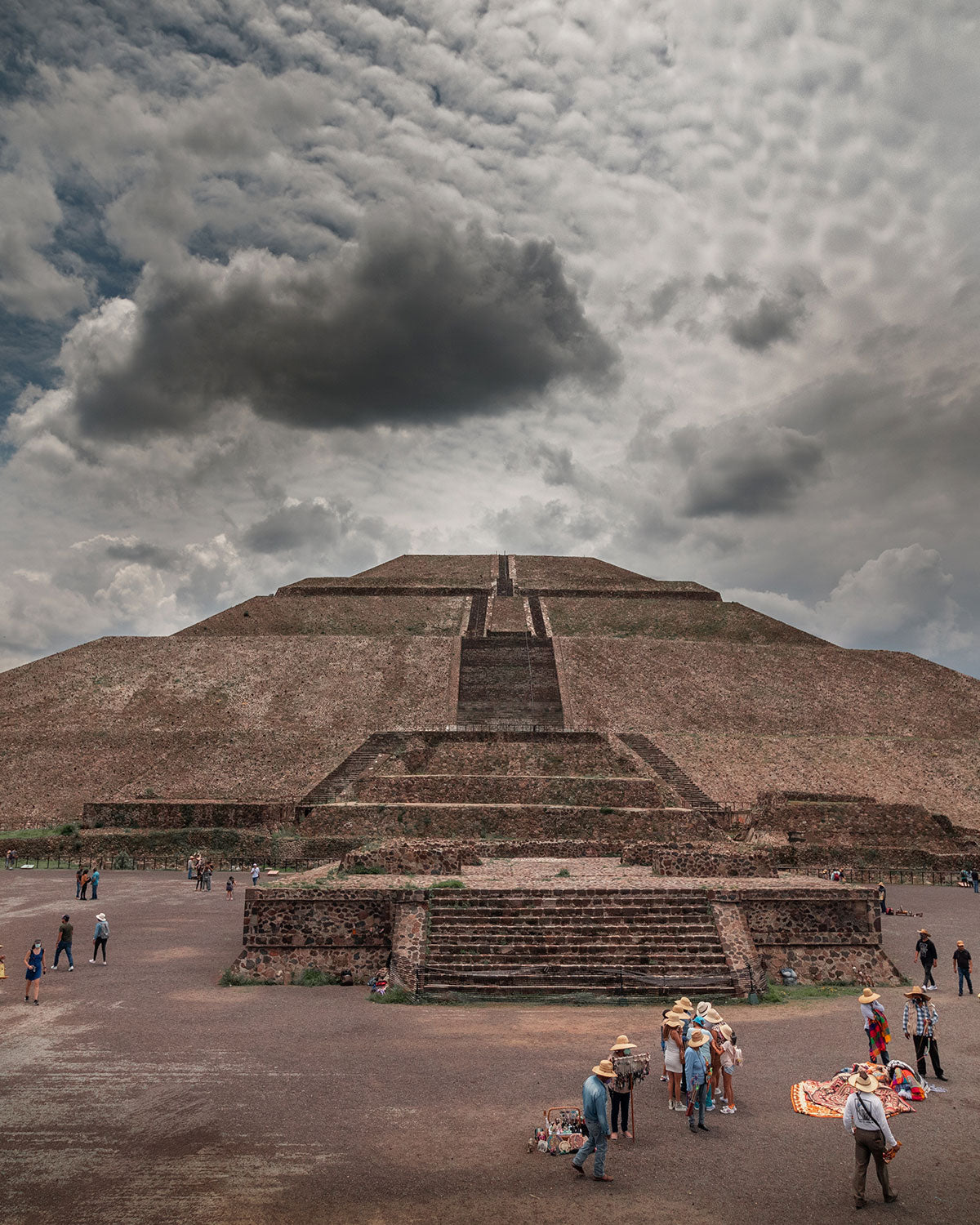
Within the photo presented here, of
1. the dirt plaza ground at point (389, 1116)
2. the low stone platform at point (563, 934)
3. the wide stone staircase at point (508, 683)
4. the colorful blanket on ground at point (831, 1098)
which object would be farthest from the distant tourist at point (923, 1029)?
the wide stone staircase at point (508, 683)

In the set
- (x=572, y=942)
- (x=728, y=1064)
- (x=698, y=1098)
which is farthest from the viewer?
(x=572, y=942)

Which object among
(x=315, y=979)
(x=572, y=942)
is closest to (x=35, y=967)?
(x=315, y=979)

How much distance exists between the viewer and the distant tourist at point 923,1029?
27.8 feet

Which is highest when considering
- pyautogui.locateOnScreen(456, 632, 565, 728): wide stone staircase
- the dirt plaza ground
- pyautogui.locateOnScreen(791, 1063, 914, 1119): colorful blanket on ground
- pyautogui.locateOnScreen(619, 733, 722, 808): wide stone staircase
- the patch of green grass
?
pyautogui.locateOnScreen(456, 632, 565, 728): wide stone staircase

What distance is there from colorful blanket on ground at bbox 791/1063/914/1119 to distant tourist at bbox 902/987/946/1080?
954 mm

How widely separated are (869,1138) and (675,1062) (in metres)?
2.20

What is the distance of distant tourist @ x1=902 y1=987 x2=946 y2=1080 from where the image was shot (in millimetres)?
8484

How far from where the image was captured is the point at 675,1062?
7863mm

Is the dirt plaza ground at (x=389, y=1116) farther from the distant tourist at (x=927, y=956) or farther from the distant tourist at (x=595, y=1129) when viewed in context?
the distant tourist at (x=927, y=956)

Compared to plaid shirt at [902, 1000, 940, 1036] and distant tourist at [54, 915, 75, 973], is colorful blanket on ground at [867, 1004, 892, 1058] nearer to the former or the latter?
plaid shirt at [902, 1000, 940, 1036]

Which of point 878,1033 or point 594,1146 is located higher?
point 878,1033

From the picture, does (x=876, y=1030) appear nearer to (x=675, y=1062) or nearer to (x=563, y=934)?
(x=675, y=1062)

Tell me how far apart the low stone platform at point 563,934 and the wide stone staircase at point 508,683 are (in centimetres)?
2422

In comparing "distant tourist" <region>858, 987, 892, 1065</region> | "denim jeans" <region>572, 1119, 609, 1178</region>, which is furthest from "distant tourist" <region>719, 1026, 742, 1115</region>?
"denim jeans" <region>572, 1119, 609, 1178</region>
